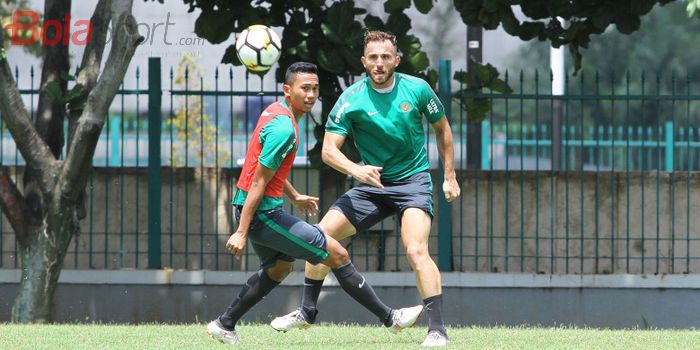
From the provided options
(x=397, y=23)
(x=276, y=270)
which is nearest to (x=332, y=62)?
(x=397, y=23)

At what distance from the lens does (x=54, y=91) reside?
38.9 ft

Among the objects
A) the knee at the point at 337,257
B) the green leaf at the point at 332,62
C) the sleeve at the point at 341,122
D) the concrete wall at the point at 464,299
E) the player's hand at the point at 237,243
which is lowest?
the concrete wall at the point at 464,299

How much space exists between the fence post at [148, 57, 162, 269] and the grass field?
260 centimetres

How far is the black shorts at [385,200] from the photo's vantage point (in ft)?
27.0

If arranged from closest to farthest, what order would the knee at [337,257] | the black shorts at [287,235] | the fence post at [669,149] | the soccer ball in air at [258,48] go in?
the black shorts at [287,235]
the knee at [337,257]
the soccer ball in air at [258,48]
the fence post at [669,149]

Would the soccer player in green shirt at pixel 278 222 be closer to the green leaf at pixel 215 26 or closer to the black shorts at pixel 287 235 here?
the black shorts at pixel 287 235

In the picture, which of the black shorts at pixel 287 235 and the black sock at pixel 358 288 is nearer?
the black shorts at pixel 287 235

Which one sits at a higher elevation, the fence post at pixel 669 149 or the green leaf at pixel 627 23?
the green leaf at pixel 627 23

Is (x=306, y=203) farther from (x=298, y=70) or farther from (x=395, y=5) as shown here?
(x=395, y=5)

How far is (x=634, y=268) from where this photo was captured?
505 inches

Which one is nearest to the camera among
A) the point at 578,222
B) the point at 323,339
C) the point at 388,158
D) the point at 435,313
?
the point at 435,313

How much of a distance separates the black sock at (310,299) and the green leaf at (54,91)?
14.3 feet

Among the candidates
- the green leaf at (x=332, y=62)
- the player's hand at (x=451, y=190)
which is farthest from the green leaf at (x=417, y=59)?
the player's hand at (x=451, y=190)

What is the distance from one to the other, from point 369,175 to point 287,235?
60 centimetres
